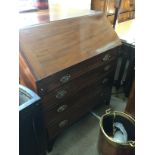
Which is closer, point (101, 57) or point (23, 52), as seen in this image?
point (23, 52)

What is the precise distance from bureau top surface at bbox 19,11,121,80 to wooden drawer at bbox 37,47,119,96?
30 millimetres

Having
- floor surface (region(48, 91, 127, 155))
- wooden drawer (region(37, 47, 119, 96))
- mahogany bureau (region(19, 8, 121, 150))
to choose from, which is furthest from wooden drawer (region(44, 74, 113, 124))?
floor surface (region(48, 91, 127, 155))

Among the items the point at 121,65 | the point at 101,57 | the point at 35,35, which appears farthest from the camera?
the point at 121,65

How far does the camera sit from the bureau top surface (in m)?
1.04

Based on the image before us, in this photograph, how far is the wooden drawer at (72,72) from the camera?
1.05 m

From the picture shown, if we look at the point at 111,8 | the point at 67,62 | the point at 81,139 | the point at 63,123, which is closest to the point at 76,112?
the point at 63,123

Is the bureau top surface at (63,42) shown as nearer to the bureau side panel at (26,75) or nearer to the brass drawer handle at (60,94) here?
the bureau side panel at (26,75)

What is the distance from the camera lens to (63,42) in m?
1.21

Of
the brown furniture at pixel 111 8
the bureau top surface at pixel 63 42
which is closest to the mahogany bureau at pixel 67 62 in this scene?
the bureau top surface at pixel 63 42

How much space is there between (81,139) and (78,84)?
0.57 meters
